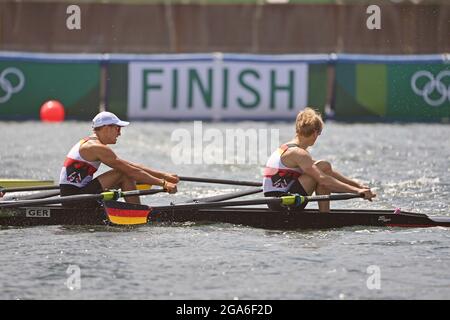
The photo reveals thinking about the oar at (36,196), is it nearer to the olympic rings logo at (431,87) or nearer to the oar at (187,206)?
the oar at (187,206)

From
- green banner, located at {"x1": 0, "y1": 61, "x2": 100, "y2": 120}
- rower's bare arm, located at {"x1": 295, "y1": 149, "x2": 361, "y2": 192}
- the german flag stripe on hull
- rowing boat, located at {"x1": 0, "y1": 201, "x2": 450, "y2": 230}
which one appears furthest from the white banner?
rower's bare arm, located at {"x1": 295, "y1": 149, "x2": 361, "y2": 192}

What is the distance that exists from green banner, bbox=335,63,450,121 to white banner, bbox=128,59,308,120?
1.02m

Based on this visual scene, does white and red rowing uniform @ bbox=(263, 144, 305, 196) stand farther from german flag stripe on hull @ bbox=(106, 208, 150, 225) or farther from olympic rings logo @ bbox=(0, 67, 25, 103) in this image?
olympic rings logo @ bbox=(0, 67, 25, 103)

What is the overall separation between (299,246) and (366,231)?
1.21 meters

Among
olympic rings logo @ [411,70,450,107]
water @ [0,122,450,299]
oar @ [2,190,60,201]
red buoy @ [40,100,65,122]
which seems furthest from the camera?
olympic rings logo @ [411,70,450,107]

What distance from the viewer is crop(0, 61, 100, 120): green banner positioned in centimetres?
2480

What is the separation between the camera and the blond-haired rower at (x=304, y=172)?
530 inches

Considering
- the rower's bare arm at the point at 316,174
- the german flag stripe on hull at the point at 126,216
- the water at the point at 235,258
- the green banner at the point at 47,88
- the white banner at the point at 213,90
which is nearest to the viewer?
the water at the point at 235,258

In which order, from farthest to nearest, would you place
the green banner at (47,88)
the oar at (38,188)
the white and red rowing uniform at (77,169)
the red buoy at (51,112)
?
the green banner at (47,88), the red buoy at (51,112), the oar at (38,188), the white and red rowing uniform at (77,169)

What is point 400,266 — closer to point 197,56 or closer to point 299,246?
point 299,246

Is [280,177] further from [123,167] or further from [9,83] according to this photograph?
[9,83]

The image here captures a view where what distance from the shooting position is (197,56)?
24812mm

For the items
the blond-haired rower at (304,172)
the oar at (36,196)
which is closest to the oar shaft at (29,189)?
the oar at (36,196)

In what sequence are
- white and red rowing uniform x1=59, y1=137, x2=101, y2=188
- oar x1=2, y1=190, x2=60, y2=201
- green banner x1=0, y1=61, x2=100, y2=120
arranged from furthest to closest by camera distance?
green banner x1=0, y1=61, x2=100, y2=120 → oar x1=2, y1=190, x2=60, y2=201 → white and red rowing uniform x1=59, y1=137, x2=101, y2=188
